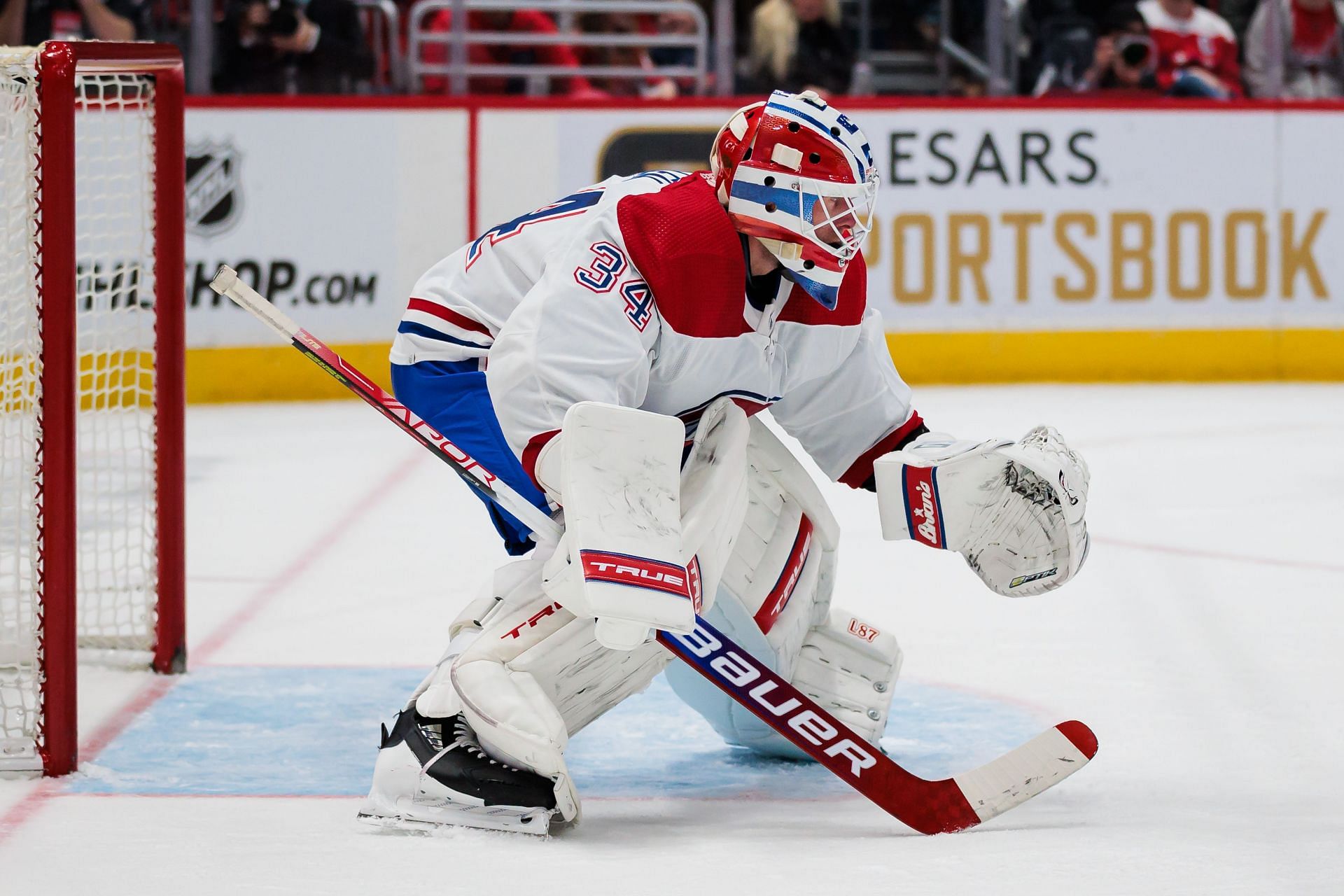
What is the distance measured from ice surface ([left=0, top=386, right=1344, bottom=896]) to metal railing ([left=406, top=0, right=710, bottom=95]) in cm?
191

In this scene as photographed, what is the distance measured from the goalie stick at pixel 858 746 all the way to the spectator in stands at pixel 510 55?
157 inches

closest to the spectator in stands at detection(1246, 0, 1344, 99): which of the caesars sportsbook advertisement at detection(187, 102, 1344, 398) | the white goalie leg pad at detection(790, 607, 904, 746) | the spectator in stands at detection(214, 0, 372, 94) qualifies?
the caesars sportsbook advertisement at detection(187, 102, 1344, 398)

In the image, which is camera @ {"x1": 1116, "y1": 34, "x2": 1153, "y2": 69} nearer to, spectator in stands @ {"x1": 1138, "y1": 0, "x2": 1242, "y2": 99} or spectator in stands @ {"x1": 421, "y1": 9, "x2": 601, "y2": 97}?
spectator in stands @ {"x1": 1138, "y1": 0, "x2": 1242, "y2": 99}

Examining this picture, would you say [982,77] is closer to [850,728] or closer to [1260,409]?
[1260,409]

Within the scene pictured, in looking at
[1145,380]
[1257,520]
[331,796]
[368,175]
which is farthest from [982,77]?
[331,796]

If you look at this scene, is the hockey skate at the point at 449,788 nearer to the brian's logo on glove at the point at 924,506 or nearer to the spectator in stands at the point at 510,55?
the brian's logo on glove at the point at 924,506

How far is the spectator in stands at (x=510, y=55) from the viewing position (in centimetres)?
599

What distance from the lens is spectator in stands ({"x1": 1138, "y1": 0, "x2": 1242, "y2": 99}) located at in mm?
6316

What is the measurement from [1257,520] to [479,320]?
229cm

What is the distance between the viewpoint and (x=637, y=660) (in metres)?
2.09

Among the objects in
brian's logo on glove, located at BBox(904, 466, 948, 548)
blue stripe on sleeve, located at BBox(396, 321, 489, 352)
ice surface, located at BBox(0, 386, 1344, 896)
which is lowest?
ice surface, located at BBox(0, 386, 1344, 896)

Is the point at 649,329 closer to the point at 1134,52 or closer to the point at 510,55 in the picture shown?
the point at 510,55

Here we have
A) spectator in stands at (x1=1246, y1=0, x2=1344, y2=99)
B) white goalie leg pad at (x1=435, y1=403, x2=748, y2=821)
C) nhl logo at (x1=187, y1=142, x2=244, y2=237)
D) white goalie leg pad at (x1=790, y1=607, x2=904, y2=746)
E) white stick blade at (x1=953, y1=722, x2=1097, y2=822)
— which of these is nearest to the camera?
white goalie leg pad at (x1=435, y1=403, x2=748, y2=821)

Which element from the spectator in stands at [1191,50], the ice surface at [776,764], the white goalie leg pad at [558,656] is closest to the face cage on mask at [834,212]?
the white goalie leg pad at [558,656]
